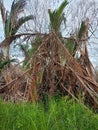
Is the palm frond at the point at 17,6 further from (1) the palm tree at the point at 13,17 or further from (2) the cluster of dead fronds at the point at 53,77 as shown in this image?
(2) the cluster of dead fronds at the point at 53,77

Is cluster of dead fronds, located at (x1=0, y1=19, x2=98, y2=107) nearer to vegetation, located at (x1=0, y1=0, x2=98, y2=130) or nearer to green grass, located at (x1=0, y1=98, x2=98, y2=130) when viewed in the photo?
vegetation, located at (x1=0, y1=0, x2=98, y2=130)

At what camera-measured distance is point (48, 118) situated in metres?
4.89

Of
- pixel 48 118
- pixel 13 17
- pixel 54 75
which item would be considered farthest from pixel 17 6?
pixel 48 118

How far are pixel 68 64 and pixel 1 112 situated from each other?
2499 millimetres

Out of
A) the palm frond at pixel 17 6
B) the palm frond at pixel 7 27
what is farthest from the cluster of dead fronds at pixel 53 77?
the palm frond at pixel 17 6

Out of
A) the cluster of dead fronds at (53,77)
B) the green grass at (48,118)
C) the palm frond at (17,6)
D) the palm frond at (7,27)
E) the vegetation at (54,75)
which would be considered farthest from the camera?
the palm frond at (17,6)

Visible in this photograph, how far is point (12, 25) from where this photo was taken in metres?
16.9

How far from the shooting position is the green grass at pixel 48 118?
471 cm

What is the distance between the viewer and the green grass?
4.71 metres

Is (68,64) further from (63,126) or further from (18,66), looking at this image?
(63,126)

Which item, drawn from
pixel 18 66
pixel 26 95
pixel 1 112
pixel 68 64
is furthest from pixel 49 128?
pixel 18 66

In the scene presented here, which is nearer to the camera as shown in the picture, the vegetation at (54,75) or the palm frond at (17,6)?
the vegetation at (54,75)

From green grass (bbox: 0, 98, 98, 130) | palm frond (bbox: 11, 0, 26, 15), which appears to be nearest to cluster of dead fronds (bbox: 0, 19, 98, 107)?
green grass (bbox: 0, 98, 98, 130)

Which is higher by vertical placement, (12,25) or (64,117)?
(12,25)
